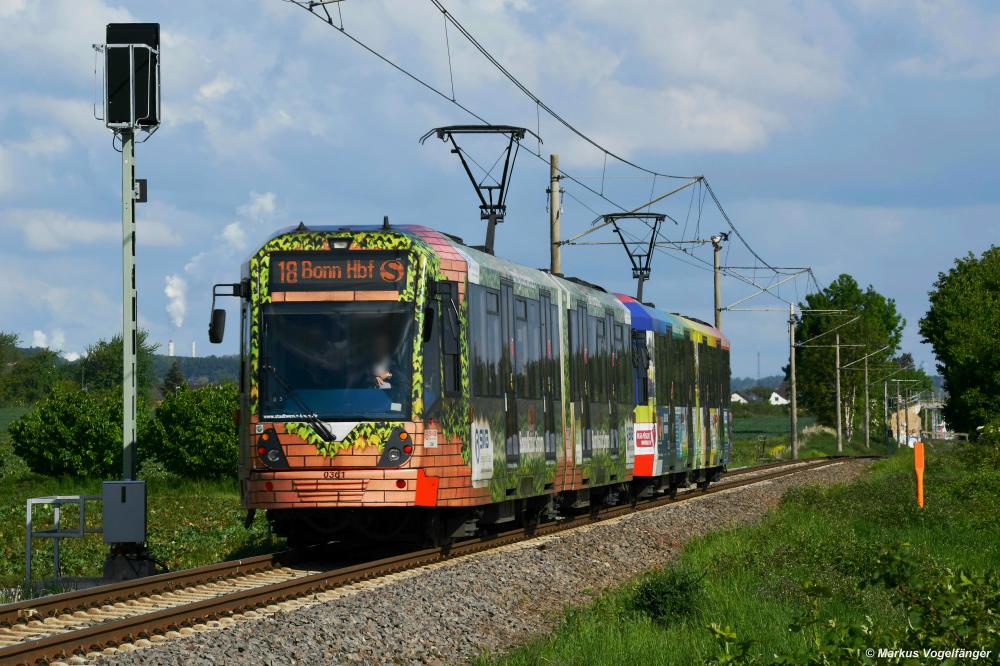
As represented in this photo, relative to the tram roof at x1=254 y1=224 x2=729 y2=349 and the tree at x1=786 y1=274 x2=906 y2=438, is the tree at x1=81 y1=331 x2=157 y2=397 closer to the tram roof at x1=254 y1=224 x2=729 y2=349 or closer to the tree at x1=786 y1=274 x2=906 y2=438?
the tree at x1=786 y1=274 x2=906 y2=438

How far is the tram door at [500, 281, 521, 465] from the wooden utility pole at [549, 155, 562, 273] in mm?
11641

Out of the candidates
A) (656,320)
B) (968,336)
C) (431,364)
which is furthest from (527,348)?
(968,336)

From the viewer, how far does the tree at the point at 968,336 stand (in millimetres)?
64938

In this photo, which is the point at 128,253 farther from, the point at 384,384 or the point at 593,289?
the point at 593,289

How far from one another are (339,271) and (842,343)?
9516 cm

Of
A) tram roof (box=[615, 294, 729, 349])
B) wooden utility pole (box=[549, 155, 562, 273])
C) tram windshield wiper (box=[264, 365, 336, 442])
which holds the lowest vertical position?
tram windshield wiper (box=[264, 365, 336, 442])

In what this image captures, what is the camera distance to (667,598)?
13469 mm

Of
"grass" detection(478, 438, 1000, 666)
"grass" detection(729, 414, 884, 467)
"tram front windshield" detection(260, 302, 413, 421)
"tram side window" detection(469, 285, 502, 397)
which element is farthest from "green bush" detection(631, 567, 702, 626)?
"grass" detection(729, 414, 884, 467)

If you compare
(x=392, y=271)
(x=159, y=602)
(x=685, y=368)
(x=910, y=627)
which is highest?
(x=392, y=271)

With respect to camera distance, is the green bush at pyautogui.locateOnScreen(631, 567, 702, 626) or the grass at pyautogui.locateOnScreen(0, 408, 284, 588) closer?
the green bush at pyautogui.locateOnScreen(631, 567, 702, 626)

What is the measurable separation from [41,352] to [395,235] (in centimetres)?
17110

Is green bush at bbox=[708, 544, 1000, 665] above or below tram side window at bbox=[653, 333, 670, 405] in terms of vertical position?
below

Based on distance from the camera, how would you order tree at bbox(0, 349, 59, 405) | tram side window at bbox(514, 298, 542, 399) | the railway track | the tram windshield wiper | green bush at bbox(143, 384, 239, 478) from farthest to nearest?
tree at bbox(0, 349, 59, 405)
green bush at bbox(143, 384, 239, 478)
tram side window at bbox(514, 298, 542, 399)
the tram windshield wiper
the railway track

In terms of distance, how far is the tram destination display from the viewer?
1639cm
